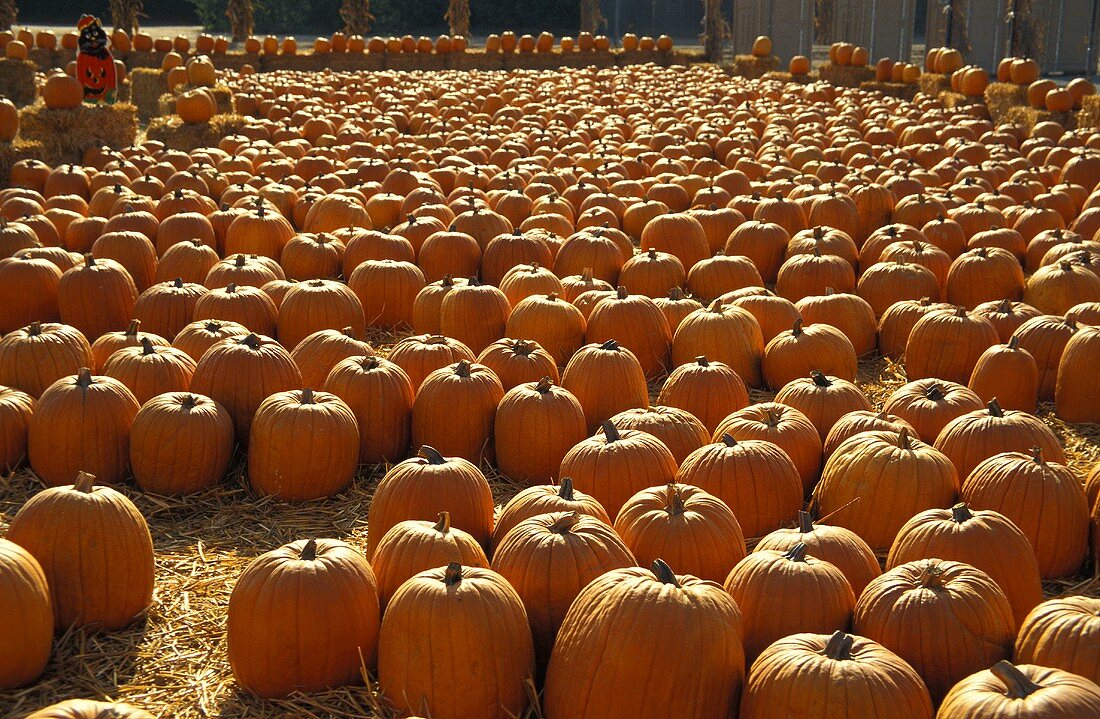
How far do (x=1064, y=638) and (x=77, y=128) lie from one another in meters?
13.6

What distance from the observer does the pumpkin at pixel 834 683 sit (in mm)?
2793

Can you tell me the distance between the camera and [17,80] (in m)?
18.8

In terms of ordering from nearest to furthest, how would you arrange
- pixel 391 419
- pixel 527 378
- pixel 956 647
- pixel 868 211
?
pixel 956 647
pixel 391 419
pixel 527 378
pixel 868 211

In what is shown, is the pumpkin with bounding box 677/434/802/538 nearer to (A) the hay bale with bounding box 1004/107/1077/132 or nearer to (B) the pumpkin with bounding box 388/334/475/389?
(B) the pumpkin with bounding box 388/334/475/389

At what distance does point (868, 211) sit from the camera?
9719 millimetres

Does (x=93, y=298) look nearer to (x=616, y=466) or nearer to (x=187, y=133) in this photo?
(x=616, y=466)

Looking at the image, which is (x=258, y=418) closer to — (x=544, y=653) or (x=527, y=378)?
(x=527, y=378)

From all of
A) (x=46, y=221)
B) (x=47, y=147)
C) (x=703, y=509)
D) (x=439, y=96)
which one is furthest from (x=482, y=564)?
(x=439, y=96)

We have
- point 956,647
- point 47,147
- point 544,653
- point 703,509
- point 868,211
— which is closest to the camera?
point 956,647

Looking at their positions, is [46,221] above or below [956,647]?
above

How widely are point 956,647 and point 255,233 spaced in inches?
254

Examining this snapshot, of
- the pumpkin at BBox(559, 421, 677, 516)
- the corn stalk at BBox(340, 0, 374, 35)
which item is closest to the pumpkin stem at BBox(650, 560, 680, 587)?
the pumpkin at BBox(559, 421, 677, 516)

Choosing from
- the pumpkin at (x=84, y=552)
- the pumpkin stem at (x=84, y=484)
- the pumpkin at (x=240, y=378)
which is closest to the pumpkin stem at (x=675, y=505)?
the pumpkin at (x=84, y=552)

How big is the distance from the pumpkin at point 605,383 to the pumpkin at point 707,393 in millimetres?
173
